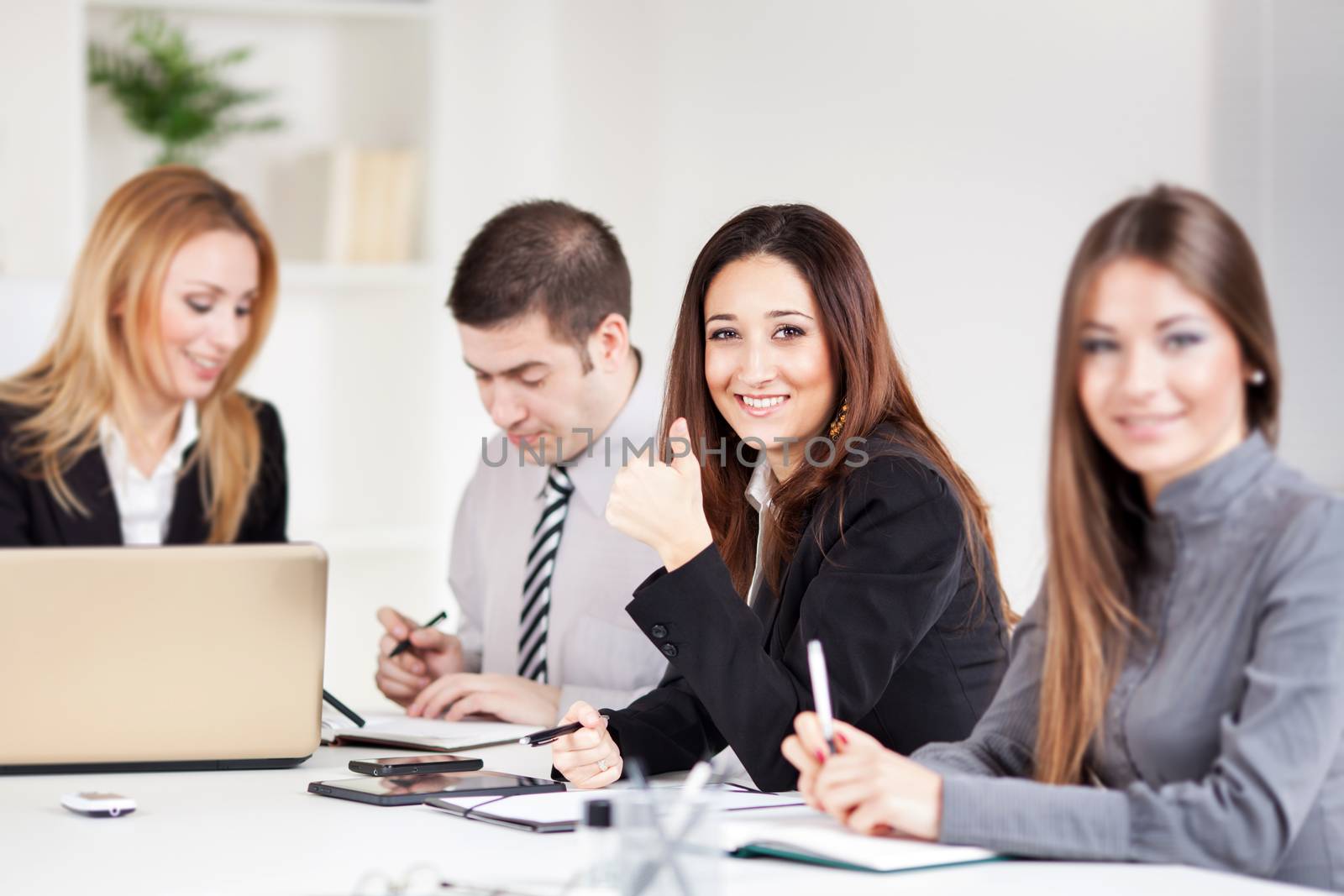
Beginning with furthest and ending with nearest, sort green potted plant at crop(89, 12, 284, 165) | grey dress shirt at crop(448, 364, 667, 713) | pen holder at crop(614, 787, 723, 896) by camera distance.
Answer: green potted plant at crop(89, 12, 284, 165) → grey dress shirt at crop(448, 364, 667, 713) → pen holder at crop(614, 787, 723, 896)

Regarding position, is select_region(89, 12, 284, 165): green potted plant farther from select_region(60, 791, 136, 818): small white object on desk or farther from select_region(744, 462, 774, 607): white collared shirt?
select_region(60, 791, 136, 818): small white object on desk

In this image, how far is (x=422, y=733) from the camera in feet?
6.61

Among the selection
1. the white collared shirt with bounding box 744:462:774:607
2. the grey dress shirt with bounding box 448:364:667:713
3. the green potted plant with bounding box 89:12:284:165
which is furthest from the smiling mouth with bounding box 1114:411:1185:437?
the green potted plant with bounding box 89:12:284:165

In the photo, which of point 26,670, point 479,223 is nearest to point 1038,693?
point 26,670

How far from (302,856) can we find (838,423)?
79 centimetres

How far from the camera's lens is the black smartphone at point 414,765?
166 centimetres

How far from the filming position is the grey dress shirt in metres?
2.33

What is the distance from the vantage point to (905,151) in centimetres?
322

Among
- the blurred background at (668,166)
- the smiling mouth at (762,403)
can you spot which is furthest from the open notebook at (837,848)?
the blurred background at (668,166)

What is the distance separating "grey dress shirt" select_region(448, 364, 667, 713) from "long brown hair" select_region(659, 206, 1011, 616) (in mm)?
538

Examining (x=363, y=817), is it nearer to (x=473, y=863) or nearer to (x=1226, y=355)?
(x=473, y=863)

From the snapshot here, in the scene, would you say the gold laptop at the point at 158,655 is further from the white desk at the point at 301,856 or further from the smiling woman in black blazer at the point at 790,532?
the smiling woman in black blazer at the point at 790,532

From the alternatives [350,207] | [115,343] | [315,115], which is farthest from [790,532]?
[315,115]

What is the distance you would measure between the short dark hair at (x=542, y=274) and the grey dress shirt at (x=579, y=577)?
0.17 metres
